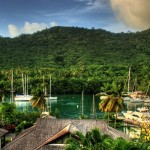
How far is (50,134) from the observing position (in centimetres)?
3919

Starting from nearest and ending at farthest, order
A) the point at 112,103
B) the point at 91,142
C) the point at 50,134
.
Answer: the point at 91,142
the point at 50,134
the point at 112,103

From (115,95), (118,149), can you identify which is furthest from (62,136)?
(115,95)

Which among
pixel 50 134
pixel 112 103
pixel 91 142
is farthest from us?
pixel 112 103

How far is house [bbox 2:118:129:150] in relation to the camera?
1454 inches

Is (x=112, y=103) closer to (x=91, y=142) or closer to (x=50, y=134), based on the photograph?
(x=50, y=134)

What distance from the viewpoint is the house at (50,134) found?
36938mm

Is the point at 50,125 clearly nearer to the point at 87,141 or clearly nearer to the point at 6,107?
the point at 87,141

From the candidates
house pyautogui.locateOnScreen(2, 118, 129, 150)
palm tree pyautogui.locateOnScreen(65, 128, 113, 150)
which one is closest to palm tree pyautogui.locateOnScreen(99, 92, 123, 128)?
house pyautogui.locateOnScreen(2, 118, 129, 150)

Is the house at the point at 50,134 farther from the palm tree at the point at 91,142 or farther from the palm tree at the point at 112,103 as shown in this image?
the palm tree at the point at 112,103

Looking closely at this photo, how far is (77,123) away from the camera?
134 ft

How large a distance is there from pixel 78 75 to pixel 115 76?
714 inches

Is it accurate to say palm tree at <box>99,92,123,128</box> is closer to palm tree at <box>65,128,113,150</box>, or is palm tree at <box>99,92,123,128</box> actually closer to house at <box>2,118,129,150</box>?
house at <box>2,118,129,150</box>

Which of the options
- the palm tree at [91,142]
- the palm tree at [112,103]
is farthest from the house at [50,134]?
the palm tree at [112,103]

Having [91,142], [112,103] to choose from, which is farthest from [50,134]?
[112,103]
